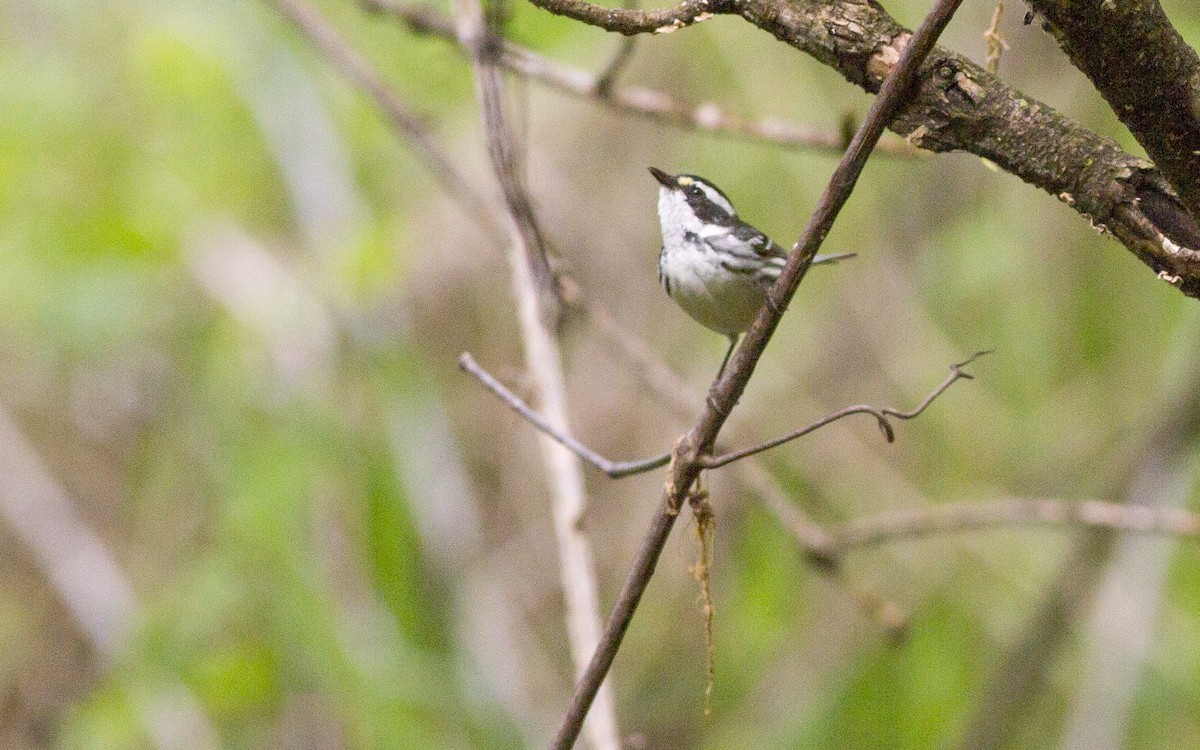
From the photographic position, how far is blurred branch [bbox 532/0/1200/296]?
4.35 feet

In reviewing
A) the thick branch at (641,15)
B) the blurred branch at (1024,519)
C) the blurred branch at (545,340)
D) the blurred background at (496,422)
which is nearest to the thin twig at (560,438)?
the blurred branch at (545,340)

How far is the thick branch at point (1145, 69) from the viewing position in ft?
3.96

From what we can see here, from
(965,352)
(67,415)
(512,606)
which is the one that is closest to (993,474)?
(965,352)

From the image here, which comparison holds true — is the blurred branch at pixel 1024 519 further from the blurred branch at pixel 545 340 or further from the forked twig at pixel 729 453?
the forked twig at pixel 729 453

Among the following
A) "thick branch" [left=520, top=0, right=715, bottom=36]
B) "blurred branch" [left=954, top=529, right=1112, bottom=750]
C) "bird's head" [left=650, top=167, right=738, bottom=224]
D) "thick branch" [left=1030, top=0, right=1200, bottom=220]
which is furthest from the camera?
"blurred branch" [left=954, top=529, right=1112, bottom=750]

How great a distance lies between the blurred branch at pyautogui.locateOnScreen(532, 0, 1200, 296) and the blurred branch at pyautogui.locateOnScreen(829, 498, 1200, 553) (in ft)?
5.72

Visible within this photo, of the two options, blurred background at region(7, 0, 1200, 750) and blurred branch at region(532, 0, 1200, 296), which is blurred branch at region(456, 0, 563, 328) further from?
blurred background at region(7, 0, 1200, 750)

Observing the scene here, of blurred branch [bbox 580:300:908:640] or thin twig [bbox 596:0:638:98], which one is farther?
blurred branch [bbox 580:300:908:640]

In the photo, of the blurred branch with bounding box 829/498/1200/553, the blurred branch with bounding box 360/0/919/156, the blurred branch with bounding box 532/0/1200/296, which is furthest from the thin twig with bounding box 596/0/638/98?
the blurred branch with bounding box 829/498/1200/553

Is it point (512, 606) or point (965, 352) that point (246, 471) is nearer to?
point (512, 606)

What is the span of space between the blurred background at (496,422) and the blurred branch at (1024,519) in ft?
3.80

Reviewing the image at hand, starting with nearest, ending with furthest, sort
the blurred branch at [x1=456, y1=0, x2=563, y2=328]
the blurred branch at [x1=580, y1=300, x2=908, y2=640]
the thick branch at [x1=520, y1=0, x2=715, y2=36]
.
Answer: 1. the thick branch at [x1=520, y1=0, x2=715, y2=36]
2. the blurred branch at [x1=456, y1=0, x2=563, y2=328]
3. the blurred branch at [x1=580, y1=300, x2=908, y2=640]

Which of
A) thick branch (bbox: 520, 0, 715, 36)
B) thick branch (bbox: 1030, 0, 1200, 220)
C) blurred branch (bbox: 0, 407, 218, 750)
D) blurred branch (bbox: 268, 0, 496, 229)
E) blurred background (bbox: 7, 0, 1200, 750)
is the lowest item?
blurred branch (bbox: 0, 407, 218, 750)

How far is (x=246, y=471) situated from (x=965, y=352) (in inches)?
127
